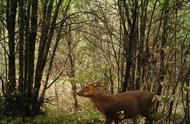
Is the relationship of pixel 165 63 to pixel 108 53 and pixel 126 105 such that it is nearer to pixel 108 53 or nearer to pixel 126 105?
pixel 126 105

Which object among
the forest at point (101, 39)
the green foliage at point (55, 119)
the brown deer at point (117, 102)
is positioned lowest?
the green foliage at point (55, 119)

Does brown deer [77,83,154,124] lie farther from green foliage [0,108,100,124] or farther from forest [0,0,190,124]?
green foliage [0,108,100,124]

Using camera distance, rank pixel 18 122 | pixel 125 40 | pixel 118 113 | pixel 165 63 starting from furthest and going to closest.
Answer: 1. pixel 125 40
2. pixel 165 63
3. pixel 18 122
4. pixel 118 113

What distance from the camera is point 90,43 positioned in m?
11.9

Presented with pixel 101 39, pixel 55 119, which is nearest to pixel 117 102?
pixel 55 119

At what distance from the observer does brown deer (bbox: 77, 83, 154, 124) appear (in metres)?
7.59

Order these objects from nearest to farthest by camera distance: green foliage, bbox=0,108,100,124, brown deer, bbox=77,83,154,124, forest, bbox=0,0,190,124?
brown deer, bbox=77,83,154,124
green foliage, bbox=0,108,100,124
forest, bbox=0,0,190,124

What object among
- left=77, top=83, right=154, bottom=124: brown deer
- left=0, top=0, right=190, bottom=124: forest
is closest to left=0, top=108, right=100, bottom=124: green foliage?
left=0, top=0, right=190, bottom=124: forest

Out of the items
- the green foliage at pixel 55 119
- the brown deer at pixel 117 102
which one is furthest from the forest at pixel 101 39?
the brown deer at pixel 117 102

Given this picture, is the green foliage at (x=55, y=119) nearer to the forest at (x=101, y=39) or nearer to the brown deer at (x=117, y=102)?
the forest at (x=101, y=39)

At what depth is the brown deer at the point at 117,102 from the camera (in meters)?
7.59

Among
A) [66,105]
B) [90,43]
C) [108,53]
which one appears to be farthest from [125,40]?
[66,105]

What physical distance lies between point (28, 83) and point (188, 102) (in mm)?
3388

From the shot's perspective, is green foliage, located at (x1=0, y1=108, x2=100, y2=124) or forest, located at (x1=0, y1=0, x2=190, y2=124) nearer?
green foliage, located at (x1=0, y1=108, x2=100, y2=124)
